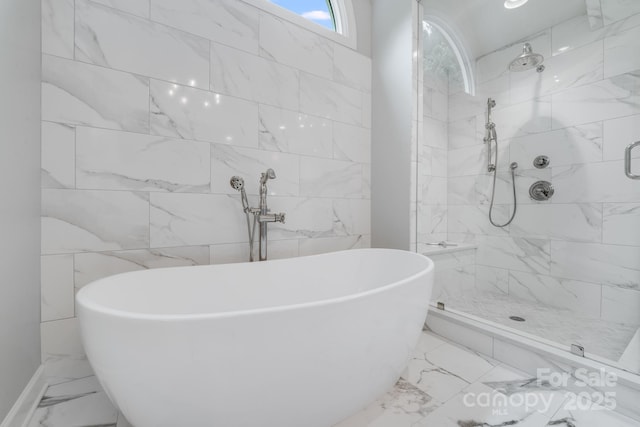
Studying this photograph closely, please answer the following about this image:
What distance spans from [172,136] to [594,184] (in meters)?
2.53

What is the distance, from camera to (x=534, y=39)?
1860 mm

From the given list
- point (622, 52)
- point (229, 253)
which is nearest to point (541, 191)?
point (622, 52)

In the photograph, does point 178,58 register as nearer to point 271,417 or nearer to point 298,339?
point 298,339

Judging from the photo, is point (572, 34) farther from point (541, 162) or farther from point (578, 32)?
point (541, 162)

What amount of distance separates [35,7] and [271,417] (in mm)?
1683

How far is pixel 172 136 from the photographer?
50.6 inches

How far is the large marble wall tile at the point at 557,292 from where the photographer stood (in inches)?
64.9

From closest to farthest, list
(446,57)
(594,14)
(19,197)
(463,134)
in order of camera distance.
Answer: (19,197), (594,14), (446,57), (463,134)

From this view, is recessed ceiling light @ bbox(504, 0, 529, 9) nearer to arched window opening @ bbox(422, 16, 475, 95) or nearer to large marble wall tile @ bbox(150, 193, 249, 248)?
arched window opening @ bbox(422, 16, 475, 95)

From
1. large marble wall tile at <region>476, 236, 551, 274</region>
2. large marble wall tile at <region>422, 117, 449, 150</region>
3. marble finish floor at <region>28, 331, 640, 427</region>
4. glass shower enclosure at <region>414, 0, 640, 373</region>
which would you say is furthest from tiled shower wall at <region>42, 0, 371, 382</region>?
large marble wall tile at <region>476, 236, 551, 274</region>

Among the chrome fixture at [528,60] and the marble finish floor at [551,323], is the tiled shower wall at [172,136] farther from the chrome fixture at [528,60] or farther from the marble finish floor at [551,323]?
the chrome fixture at [528,60]

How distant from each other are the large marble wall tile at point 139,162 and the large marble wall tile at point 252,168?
0.17 feet

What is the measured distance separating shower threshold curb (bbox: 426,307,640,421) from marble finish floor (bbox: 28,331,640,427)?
0.06m

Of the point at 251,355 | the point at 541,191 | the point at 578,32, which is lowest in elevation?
the point at 251,355
